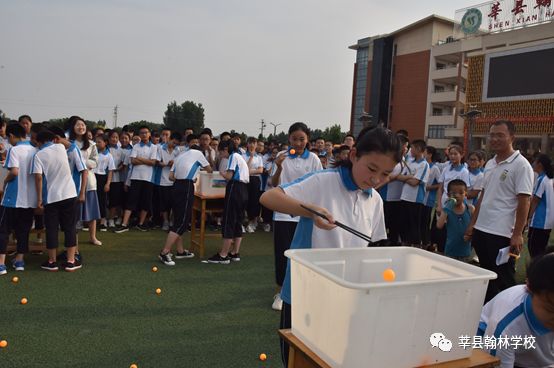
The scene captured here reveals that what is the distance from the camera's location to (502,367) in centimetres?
175

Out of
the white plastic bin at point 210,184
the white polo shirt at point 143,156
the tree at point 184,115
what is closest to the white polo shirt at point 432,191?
the white plastic bin at point 210,184

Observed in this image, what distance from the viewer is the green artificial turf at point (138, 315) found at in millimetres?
3098

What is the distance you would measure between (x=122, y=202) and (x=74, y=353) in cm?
539

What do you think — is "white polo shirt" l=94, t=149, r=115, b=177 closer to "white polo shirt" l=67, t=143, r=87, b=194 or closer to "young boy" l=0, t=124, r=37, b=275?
"white polo shirt" l=67, t=143, r=87, b=194

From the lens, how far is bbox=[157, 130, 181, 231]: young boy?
786 centimetres

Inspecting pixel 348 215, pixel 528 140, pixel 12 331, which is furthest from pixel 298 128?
pixel 528 140

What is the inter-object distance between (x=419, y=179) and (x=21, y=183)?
5.27 m

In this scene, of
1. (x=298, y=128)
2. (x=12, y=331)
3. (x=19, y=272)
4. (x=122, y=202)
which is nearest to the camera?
(x=12, y=331)

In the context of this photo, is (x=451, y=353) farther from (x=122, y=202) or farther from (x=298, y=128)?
(x=122, y=202)

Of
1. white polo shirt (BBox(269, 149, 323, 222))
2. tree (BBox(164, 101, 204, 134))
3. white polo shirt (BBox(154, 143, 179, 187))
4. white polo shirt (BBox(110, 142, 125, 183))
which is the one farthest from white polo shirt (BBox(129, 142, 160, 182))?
tree (BBox(164, 101, 204, 134))

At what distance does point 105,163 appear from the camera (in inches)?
288

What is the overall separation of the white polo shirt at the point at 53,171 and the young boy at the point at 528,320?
444 centimetres

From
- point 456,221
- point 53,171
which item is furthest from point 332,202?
point 53,171

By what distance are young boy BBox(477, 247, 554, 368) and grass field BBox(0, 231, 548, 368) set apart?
68.9 inches
